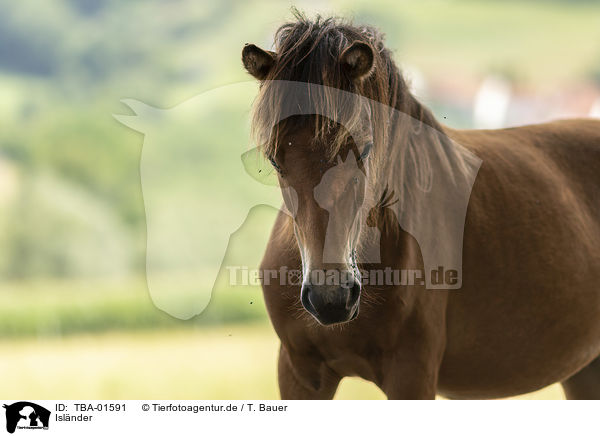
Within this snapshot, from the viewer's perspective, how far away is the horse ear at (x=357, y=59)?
7.00 feet

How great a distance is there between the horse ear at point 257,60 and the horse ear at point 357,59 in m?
0.26

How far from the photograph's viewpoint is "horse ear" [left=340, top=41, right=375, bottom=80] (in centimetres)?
213

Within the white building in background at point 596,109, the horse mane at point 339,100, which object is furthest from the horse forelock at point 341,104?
the white building in background at point 596,109

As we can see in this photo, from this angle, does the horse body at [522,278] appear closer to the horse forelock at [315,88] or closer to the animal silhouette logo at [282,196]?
the animal silhouette logo at [282,196]

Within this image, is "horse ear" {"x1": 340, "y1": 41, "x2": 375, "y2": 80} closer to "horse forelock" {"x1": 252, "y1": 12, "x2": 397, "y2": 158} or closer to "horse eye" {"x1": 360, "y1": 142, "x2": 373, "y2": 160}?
"horse forelock" {"x1": 252, "y1": 12, "x2": 397, "y2": 158}

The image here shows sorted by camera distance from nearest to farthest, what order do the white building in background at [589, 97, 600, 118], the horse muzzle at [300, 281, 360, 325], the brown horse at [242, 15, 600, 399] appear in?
the horse muzzle at [300, 281, 360, 325] < the brown horse at [242, 15, 600, 399] < the white building in background at [589, 97, 600, 118]

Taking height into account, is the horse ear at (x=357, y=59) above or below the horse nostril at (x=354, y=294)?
above

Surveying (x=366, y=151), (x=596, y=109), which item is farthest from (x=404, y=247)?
(x=596, y=109)

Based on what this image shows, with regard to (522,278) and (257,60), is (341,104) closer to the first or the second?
(257,60)

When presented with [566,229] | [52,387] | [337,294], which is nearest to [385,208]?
[337,294]

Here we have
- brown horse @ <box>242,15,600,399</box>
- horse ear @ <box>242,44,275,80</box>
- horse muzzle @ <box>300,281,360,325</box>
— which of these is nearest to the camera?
horse muzzle @ <box>300,281,360,325</box>
